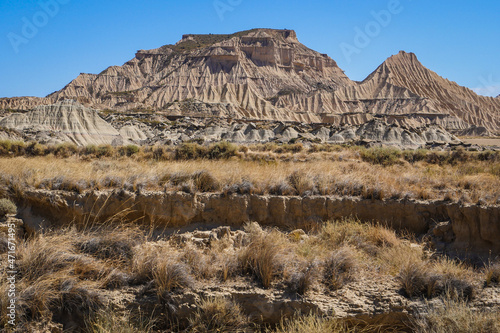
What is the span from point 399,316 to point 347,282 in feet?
2.58

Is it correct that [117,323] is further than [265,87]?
No

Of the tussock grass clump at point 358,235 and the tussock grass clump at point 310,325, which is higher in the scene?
the tussock grass clump at point 358,235

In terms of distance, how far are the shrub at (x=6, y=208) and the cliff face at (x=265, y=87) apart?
265 feet

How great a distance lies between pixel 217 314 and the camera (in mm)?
4094

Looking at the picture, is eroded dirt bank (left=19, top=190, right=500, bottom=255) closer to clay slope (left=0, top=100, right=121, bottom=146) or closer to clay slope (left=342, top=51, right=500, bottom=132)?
clay slope (left=0, top=100, right=121, bottom=146)

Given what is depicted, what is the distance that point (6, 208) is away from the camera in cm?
653

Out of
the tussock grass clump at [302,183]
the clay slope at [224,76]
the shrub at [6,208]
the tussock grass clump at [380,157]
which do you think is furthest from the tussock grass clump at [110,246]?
the clay slope at [224,76]

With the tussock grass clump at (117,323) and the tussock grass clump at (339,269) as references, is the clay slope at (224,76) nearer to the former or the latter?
the tussock grass clump at (339,269)

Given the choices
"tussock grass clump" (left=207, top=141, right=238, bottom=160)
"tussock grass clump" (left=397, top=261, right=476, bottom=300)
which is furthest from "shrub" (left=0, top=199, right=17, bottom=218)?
"tussock grass clump" (left=207, top=141, right=238, bottom=160)

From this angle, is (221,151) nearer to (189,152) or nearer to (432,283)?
(189,152)

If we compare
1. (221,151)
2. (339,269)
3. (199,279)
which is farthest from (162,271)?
(221,151)

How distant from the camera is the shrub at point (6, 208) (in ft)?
21.4

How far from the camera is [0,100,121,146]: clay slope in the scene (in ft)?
107

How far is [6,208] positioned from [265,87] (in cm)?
12416
